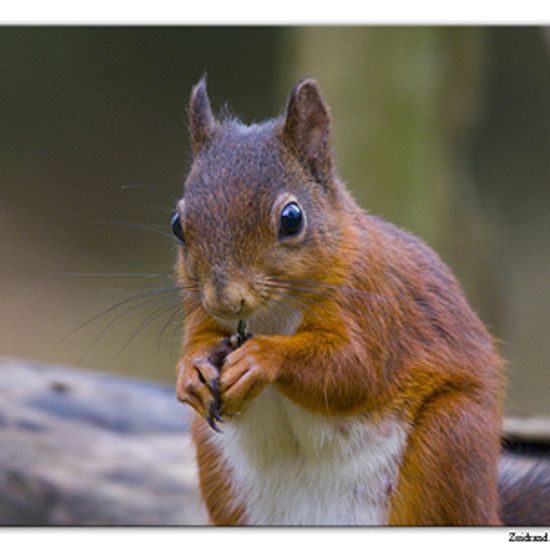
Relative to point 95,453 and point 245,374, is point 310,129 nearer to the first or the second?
point 245,374

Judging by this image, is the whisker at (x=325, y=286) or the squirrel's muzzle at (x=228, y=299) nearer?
the squirrel's muzzle at (x=228, y=299)

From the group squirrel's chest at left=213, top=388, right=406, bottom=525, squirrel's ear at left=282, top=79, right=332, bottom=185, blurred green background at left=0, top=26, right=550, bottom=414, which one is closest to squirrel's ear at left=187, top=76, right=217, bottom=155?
squirrel's ear at left=282, top=79, right=332, bottom=185

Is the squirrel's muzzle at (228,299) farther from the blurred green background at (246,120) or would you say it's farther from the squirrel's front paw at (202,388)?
the blurred green background at (246,120)

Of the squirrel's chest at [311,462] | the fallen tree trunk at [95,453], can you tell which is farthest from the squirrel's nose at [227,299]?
the fallen tree trunk at [95,453]

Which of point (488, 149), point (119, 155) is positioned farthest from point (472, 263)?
point (119, 155)

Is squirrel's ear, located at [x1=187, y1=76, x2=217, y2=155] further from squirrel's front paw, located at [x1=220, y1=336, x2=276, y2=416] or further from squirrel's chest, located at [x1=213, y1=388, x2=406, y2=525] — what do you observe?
squirrel's chest, located at [x1=213, y1=388, x2=406, y2=525]
